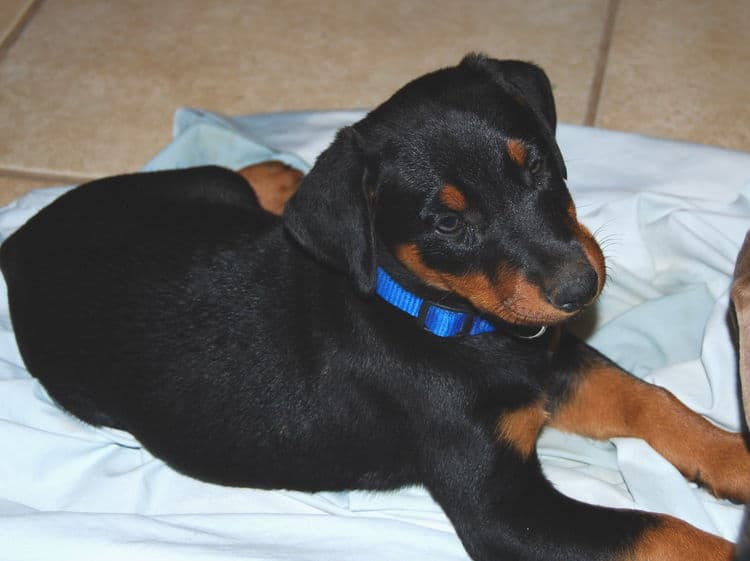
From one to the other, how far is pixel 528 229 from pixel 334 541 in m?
0.98

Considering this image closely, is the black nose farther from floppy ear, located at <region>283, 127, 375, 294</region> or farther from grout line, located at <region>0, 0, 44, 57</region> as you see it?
grout line, located at <region>0, 0, 44, 57</region>

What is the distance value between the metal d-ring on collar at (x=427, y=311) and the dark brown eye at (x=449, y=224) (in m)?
0.21

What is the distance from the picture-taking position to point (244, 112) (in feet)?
13.9

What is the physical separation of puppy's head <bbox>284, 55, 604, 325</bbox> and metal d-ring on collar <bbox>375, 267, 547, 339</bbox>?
81 mm

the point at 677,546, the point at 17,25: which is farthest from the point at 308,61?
the point at 677,546

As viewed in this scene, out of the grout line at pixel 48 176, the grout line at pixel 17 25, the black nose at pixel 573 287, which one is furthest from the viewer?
the grout line at pixel 17 25

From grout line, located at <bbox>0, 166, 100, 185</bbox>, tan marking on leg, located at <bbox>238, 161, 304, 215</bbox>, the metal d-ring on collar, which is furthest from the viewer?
grout line, located at <bbox>0, 166, 100, 185</bbox>

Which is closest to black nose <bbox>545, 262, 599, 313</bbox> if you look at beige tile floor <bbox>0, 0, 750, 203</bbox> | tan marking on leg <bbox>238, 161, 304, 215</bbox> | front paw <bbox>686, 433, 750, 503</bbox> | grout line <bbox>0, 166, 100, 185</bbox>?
front paw <bbox>686, 433, 750, 503</bbox>

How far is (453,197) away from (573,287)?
1.08 ft

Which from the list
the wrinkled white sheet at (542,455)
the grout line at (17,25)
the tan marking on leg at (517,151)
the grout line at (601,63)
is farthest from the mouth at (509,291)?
the grout line at (17,25)

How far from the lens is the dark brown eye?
2283mm

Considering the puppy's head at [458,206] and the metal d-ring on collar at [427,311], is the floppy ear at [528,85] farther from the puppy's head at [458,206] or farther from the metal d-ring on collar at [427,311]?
the metal d-ring on collar at [427,311]

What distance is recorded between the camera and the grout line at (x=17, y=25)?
4.65 metres

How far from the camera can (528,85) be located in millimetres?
2512
